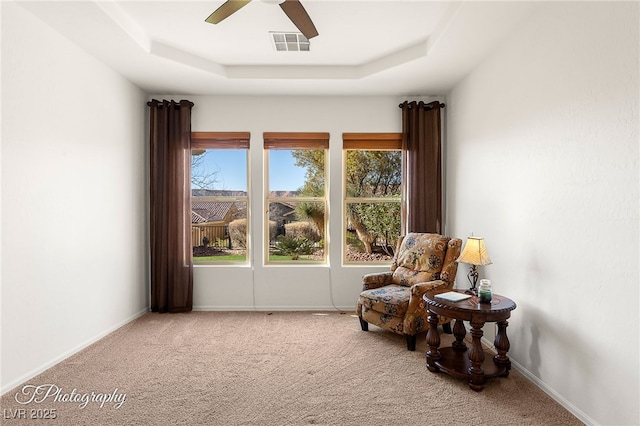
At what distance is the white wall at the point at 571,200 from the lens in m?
1.86

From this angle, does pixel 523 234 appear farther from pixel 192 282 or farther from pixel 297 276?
pixel 192 282

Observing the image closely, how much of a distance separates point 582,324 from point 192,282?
12.4 ft

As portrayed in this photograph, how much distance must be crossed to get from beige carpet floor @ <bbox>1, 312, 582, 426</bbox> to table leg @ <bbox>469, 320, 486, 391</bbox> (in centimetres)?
6

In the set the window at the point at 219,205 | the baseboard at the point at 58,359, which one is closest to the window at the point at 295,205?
the window at the point at 219,205

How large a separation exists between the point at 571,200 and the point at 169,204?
3.86 m

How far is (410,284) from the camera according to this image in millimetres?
3641

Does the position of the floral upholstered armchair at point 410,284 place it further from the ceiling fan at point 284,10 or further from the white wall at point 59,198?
the white wall at point 59,198

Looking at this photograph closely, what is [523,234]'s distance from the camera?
274 cm

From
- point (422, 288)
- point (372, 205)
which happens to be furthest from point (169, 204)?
point (422, 288)

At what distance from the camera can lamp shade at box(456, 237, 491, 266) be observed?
2879mm

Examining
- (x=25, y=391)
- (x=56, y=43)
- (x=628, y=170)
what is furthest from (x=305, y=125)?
(x=25, y=391)

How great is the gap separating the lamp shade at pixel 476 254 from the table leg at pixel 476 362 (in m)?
0.55

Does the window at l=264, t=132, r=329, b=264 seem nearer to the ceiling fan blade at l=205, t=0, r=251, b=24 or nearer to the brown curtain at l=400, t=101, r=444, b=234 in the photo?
the brown curtain at l=400, t=101, r=444, b=234

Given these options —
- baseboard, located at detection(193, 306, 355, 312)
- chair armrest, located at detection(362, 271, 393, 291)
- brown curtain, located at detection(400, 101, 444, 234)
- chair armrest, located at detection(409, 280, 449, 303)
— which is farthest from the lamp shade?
baseboard, located at detection(193, 306, 355, 312)
